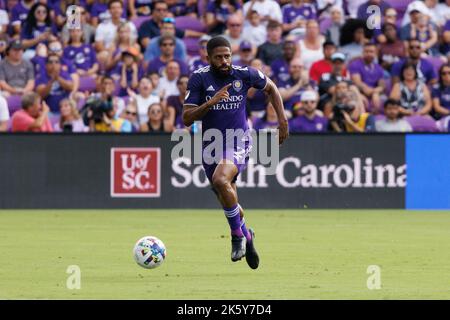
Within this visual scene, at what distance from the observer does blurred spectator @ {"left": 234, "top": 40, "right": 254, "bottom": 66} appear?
77.7 feet

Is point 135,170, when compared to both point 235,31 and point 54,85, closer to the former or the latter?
point 54,85

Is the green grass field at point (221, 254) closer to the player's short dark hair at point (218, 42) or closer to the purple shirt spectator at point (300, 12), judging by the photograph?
the player's short dark hair at point (218, 42)

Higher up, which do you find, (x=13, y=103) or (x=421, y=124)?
(x=13, y=103)

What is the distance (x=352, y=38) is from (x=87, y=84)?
5.31 m

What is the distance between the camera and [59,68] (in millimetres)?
23641

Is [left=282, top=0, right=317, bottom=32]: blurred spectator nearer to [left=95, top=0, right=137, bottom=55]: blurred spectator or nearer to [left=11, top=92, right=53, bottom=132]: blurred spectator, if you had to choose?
[left=95, top=0, right=137, bottom=55]: blurred spectator

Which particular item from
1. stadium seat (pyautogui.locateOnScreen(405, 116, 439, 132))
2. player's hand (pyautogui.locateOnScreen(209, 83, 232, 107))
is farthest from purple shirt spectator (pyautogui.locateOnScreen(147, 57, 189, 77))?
player's hand (pyautogui.locateOnScreen(209, 83, 232, 107))

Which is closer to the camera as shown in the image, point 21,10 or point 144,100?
point 144,100

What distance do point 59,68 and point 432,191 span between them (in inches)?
290

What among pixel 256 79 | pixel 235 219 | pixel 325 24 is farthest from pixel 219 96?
pixel 325 24

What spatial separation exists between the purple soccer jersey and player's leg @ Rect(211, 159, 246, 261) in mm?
307

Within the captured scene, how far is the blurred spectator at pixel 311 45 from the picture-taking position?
24234 millimetres

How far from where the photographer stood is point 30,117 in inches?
886

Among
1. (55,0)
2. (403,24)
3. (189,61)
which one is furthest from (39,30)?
(403,24)
